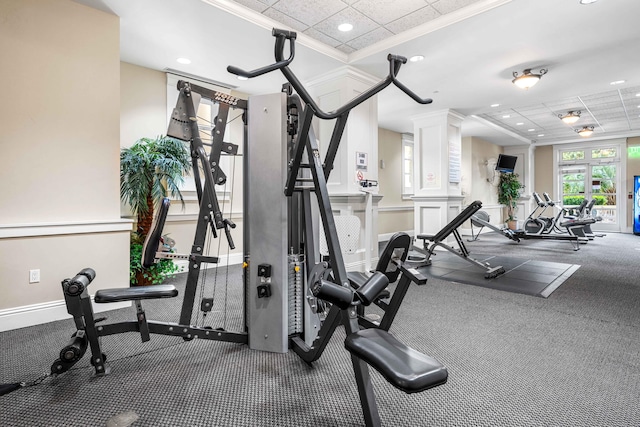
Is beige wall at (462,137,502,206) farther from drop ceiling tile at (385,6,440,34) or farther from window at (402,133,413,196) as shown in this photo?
drop ceiling tile at (385,6,440,34)

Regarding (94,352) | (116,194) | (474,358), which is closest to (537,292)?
(474,358)

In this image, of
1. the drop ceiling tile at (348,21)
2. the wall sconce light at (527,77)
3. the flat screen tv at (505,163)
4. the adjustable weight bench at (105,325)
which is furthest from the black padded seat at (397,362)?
the flat screen tv at (505,163)

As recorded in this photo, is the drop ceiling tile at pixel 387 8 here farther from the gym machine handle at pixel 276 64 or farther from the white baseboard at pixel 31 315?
the white baseboard at pixel 31 315

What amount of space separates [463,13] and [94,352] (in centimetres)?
416

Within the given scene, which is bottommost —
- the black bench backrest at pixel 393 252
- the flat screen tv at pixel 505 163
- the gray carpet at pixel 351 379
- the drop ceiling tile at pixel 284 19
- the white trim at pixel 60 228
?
the gray carpet at pixel 351 379

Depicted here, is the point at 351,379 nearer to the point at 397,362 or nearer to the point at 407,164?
the point at 397,362

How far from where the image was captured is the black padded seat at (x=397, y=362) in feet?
3.28

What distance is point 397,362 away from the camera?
3.56 feet

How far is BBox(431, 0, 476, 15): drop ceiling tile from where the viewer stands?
3193 millimetres

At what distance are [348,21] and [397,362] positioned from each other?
3491mm

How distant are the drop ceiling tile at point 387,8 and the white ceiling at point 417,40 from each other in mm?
10

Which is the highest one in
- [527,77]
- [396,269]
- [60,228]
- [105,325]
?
[527,77]

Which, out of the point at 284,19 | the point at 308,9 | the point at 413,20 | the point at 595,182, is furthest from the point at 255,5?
the point at 595,182

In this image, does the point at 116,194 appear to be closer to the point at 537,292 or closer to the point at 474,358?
the point at 474,358
